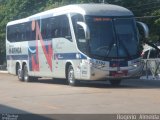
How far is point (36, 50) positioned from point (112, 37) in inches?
263

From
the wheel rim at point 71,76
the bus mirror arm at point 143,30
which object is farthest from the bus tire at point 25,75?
the bus mirror arm at point 143,30

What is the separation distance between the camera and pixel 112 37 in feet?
72.1

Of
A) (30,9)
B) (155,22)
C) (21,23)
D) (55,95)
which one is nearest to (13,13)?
(30,9)

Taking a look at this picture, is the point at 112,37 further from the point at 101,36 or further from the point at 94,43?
the point at 94,43

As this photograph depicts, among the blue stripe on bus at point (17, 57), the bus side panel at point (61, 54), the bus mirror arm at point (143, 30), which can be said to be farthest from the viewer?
the blue stripe on bus at point (17, 57)

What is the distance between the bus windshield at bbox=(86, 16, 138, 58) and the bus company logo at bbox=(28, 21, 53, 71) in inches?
162

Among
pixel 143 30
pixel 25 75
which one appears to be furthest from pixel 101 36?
pixel 25 75

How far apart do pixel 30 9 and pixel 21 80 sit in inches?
821

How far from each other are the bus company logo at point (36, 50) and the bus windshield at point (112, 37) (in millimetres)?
4106

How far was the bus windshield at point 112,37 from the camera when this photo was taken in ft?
71.5

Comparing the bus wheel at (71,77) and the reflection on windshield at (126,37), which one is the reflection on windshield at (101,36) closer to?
the reflection on windshield at (126,37)

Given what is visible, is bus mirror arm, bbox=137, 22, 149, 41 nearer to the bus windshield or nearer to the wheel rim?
the bus windshield

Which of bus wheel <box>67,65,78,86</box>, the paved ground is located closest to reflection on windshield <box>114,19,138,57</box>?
bus wheel <box>67,65,78,86</box>

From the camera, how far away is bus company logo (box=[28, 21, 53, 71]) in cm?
2580
